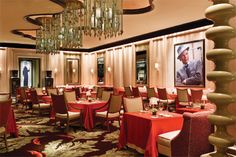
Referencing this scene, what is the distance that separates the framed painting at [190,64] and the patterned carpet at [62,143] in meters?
3.83

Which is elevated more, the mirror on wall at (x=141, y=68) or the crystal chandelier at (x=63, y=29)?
the crystal chandelier at (x=63, y=29)


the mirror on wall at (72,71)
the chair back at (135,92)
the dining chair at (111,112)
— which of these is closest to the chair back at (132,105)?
the dining chair at (111,112)

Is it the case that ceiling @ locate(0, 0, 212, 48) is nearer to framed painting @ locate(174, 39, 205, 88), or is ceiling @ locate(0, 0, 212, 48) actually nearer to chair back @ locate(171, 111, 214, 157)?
framed painting @ locate(174, 39, 205, 88)

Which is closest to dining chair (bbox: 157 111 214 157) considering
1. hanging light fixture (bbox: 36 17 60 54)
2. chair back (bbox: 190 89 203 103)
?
chair back (bbox: 190 89 203 103)

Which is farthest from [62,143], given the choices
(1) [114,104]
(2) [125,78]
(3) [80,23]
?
(2) [125,78]

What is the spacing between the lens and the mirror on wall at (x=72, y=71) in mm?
15672

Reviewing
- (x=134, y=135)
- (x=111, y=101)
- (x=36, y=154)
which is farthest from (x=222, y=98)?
(x=111, y=101)

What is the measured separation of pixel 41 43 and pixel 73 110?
3605 millimetres

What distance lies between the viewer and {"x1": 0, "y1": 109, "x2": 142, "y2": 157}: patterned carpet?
4.34 metres

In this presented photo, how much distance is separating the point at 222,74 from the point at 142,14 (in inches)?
255

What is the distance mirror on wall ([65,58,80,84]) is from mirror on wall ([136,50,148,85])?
17.3 ft

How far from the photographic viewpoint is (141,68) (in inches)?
466

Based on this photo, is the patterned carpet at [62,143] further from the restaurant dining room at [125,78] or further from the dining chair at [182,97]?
the dining chair at [182,97]

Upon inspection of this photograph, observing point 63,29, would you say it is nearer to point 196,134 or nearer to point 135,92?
point 135,92
